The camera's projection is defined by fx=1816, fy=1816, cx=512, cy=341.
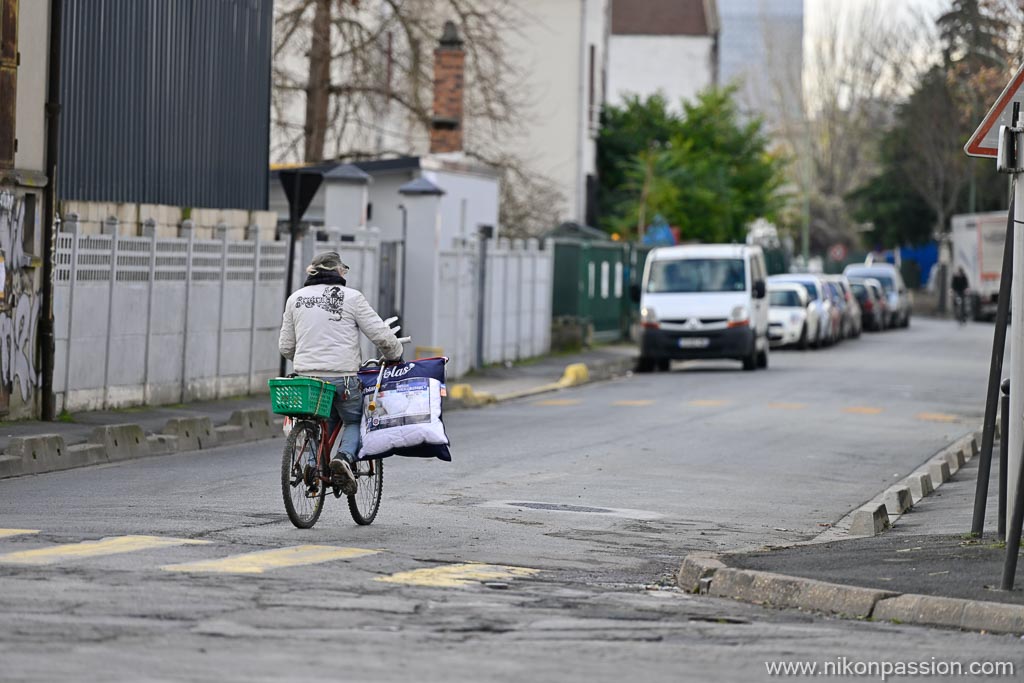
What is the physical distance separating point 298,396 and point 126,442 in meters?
5.84

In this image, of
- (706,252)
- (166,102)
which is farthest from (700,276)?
(166,102)

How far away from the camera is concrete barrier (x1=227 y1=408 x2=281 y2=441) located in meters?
19.1

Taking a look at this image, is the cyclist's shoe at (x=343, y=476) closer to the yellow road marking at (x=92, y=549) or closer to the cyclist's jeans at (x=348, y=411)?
the cyclist's jeans at (x=348, y=411)

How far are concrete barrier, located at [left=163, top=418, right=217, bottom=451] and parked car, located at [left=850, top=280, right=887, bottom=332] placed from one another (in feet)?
136

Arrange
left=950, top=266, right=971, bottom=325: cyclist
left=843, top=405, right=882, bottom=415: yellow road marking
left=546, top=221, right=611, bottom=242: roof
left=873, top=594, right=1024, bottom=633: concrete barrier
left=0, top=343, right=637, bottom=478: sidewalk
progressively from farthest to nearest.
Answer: left=950, top=266, right=971, bottom=325: cyclist
left=546, top=221, right=611, bottom=242: roof
left=843, top=405, right=882, bottom=415: yellow road marking
left=0, top=343, right=637, bottom=478: sidewalk
left=873, top=594, right=1024, bottom=633: concrete barrier

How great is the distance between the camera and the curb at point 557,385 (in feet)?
82.2

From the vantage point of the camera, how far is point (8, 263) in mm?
18250

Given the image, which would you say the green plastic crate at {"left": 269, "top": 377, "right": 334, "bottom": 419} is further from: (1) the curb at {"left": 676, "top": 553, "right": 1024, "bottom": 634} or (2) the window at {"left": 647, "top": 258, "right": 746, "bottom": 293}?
(2) the window at {"left": 647, "top": 258, "right": 746, "bottom": 293}

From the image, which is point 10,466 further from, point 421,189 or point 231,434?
point 421,189

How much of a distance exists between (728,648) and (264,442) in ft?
37.9

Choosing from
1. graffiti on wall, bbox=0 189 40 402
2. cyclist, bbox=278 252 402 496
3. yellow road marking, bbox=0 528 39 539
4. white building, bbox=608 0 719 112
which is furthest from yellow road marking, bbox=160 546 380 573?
white building, bbox=608 0 719 112

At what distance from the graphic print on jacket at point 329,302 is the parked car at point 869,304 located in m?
47.0

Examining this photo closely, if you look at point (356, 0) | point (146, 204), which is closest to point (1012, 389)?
point (146, 204)

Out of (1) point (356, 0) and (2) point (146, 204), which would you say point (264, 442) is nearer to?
(2) point (146, 204)
